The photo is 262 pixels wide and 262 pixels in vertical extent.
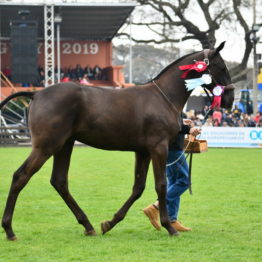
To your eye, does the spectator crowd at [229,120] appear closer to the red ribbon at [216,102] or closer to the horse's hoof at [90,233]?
the red ribbon at [216,102]

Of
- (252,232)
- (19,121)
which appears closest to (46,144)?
(252,232)

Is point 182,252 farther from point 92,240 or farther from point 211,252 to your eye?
point 92,240

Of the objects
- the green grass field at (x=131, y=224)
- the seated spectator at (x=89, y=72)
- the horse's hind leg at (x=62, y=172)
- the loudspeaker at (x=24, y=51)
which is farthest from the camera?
the seated spectator at (x=89, y=72)

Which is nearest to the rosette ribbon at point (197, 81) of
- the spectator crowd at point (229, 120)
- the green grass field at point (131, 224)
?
the green grass field at point (131, 224)

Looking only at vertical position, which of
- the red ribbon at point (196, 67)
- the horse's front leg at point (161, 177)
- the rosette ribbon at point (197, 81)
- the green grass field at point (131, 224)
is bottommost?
the green grass field at point (131, 224)

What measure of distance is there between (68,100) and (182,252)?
2205 millimetres

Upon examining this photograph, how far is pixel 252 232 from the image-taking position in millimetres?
8672

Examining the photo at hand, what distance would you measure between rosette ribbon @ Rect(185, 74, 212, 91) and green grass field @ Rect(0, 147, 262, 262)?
186cm

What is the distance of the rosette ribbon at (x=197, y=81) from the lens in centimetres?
880

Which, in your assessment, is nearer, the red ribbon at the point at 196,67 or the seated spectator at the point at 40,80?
the red ribbon at the point at 196,67

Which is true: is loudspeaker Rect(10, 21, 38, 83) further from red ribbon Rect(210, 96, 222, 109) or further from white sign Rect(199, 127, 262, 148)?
red ribbon Rect(210, 96, 222, 109)

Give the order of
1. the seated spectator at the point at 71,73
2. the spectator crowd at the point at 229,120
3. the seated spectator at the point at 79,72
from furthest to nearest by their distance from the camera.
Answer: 1. the seated spectator at the point at 79,72
2. the seated spectator at the point at 71,73
3. the spectator crowd at the point at 229,120

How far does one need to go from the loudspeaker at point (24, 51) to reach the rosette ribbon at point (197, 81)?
24809 millimetres

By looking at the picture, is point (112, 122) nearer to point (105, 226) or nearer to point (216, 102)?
point (105, 226)
